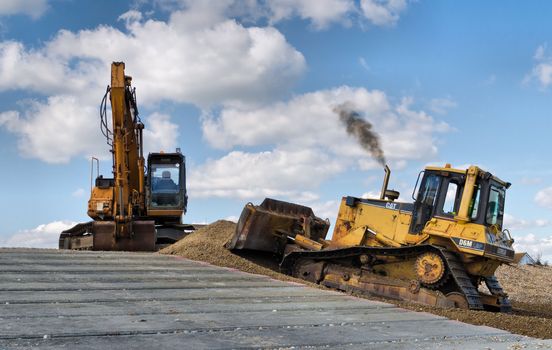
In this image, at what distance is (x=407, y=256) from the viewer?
1262 cm

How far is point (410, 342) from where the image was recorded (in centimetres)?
645

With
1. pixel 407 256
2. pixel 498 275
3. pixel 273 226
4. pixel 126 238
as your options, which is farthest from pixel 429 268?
pixel 498 275

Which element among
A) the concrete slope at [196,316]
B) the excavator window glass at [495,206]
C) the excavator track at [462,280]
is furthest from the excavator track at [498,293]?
the concrete slope at [196,316]

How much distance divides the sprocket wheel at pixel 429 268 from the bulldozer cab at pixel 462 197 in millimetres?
733

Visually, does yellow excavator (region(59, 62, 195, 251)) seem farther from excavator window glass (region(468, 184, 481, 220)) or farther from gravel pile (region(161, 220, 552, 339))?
excavator window glass (region(468, 184, 481, 220))

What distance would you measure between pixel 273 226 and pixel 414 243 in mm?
3487

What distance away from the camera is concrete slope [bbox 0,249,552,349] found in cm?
604

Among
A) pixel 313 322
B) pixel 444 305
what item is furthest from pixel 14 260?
pixel 444 305

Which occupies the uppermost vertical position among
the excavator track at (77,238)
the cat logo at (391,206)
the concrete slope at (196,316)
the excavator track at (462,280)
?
the cat logo at (391,206)

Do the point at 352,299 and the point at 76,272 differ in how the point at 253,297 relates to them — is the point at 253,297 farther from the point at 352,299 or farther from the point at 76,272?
the point at 76,272

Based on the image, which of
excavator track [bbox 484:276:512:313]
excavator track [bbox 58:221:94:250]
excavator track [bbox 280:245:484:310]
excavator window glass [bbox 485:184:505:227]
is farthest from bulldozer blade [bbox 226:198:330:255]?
excavator track [bbox 58:221:94:250]

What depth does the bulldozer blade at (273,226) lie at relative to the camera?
14188 millimetres

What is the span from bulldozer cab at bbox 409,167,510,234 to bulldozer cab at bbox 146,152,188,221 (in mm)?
9643

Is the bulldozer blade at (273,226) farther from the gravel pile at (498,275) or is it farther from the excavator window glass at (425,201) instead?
the excavator window glass at (425,201)
